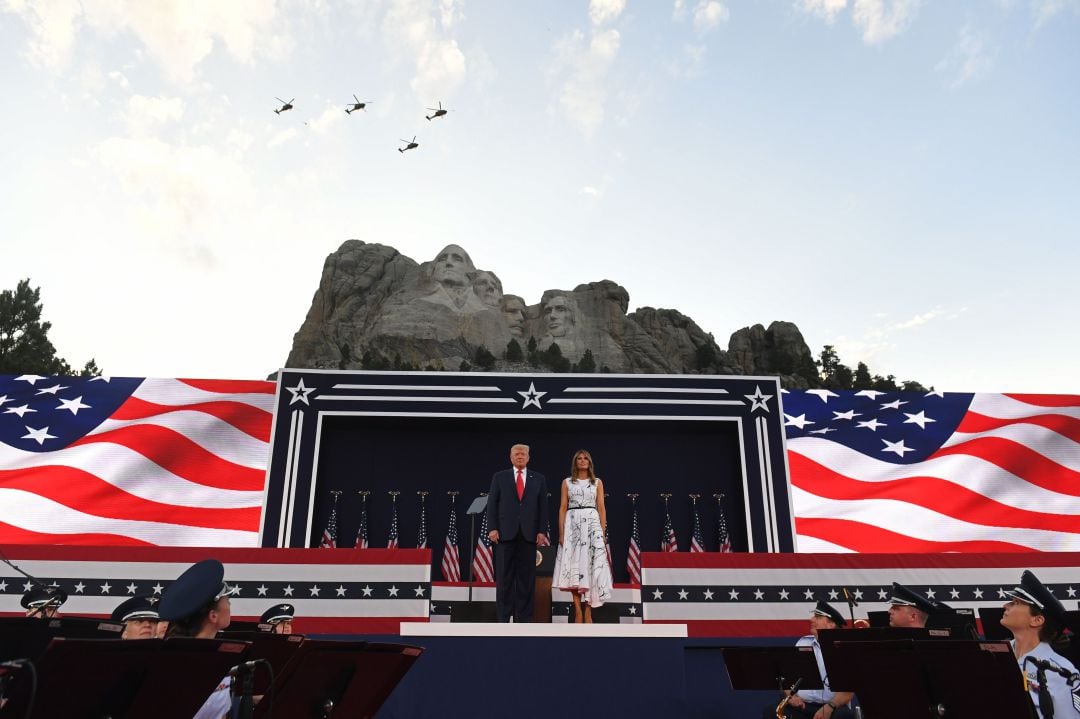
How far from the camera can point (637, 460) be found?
41.9ft

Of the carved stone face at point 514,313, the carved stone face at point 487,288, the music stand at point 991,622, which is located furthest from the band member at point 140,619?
the carved stone face at point 487,288

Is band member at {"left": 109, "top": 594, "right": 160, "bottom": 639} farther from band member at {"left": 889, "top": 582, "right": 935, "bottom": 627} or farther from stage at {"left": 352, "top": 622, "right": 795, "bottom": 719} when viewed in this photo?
band member at {"left": 889, "top": 582, "right": 935, "bottom": 627}

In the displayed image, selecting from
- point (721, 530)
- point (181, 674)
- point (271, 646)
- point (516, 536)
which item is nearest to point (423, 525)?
point (516, 536)

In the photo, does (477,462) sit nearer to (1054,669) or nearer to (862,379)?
(1054,669)

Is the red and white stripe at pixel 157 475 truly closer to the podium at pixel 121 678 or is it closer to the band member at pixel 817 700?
the band member at pixel 817 700

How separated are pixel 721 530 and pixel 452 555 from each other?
4.03 metres

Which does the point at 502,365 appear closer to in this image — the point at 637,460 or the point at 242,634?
the point at 637,460

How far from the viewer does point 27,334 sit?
33.6 m

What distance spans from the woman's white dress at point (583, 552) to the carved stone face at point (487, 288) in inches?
3297

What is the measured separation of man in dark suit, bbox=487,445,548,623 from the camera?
353 inches

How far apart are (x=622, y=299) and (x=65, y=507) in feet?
285

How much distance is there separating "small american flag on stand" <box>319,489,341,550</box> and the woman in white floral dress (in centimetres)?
423

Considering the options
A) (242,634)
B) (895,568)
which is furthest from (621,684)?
(895,568)

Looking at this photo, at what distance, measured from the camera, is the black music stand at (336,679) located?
3.60 metres
